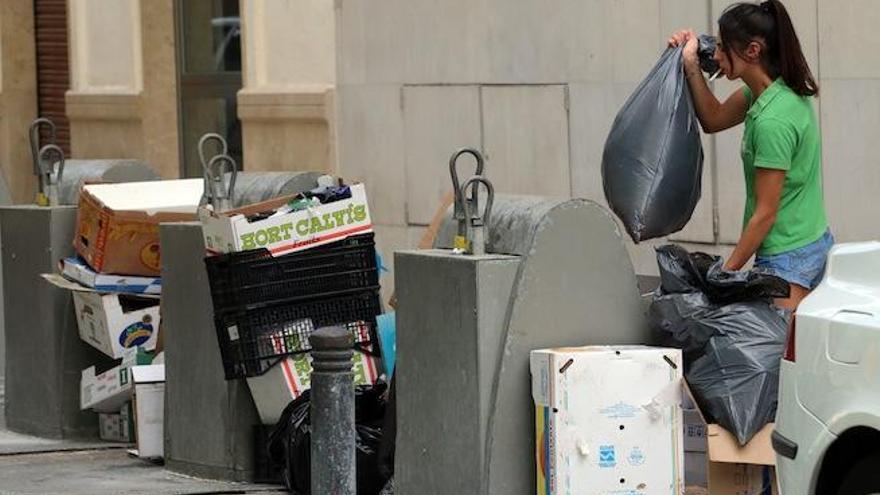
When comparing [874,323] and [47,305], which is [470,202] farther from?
[47,305]

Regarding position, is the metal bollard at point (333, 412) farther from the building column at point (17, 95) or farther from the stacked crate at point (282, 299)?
the building column at point (17, 95)

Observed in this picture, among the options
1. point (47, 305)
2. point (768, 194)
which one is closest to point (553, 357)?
point (768, 194)

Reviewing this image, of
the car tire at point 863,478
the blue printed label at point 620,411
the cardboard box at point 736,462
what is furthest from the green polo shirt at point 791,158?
the car tire at point 863,478

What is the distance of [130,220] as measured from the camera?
34.1ft

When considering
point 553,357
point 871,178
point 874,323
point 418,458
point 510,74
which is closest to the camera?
point 874,323

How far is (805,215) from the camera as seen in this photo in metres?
7.75

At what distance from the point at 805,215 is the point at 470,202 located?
1.21 meters

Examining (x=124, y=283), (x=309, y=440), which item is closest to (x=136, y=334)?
(x=124, y=283)

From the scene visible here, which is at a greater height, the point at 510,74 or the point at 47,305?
the point at 510,74

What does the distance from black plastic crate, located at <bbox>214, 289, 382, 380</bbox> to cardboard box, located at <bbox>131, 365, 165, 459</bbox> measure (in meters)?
1.01

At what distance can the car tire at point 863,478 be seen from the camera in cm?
589

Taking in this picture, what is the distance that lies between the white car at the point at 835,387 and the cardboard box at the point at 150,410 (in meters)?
4.37

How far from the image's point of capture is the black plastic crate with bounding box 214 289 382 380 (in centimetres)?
913

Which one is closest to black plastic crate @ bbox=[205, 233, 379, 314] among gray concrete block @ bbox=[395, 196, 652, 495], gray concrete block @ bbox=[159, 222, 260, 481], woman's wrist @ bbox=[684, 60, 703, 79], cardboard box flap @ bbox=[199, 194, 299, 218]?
cardboard box flap @ bbox=[199, 194, 299, 218]
